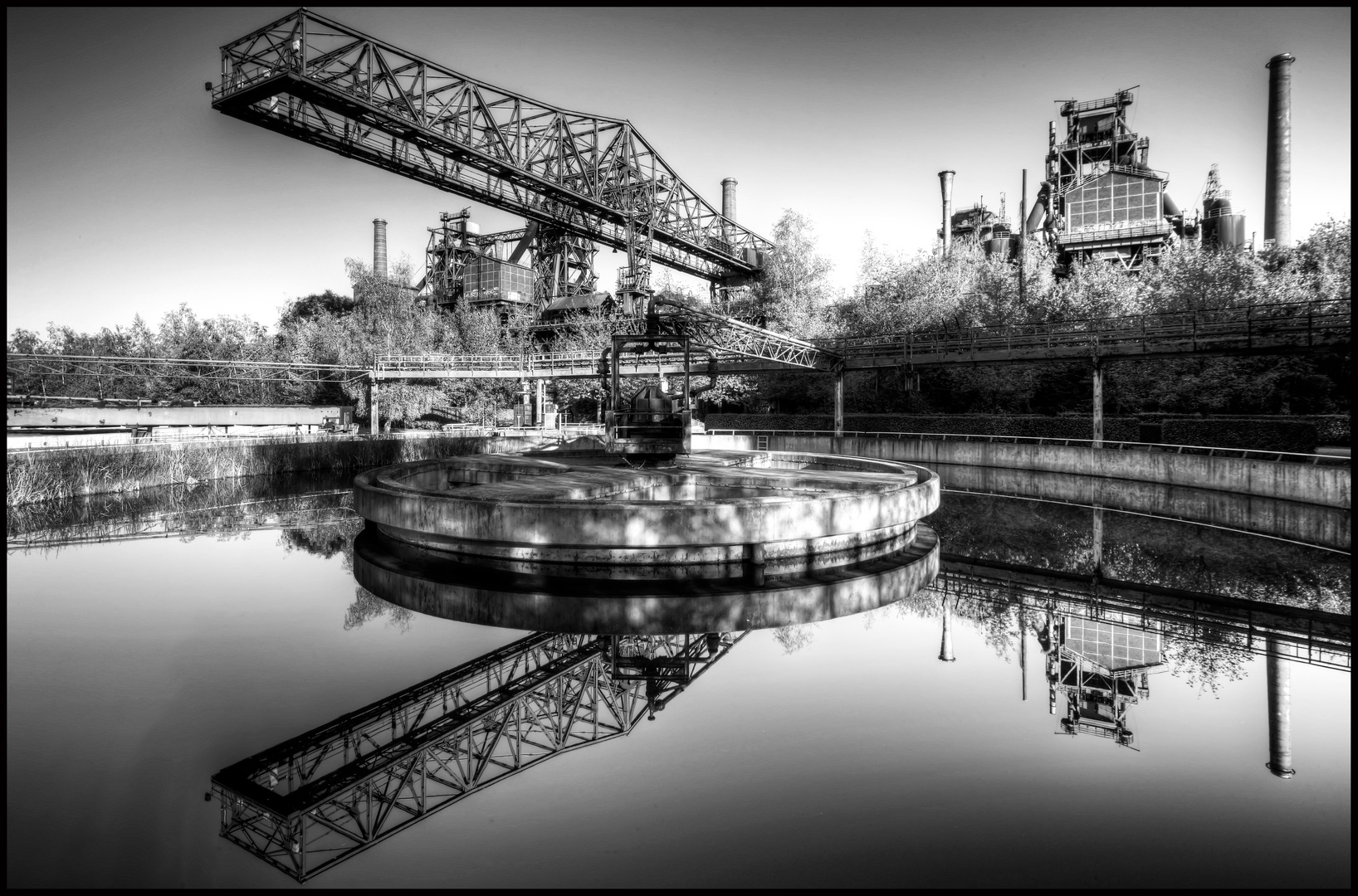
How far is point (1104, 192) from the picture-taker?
5784cm

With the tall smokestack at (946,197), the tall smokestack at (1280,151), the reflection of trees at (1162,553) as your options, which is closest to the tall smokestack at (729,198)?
the tall smokestack at (946,197)

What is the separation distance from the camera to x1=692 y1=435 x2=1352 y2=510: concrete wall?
67.3 feet

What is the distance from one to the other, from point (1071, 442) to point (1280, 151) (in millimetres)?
32761

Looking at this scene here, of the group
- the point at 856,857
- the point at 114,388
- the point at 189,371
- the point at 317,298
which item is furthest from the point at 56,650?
the point at 317,298

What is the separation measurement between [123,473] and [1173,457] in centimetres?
3575

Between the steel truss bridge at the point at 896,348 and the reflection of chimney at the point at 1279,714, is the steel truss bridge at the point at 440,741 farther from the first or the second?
the steel truss bridge at the point at 896,348

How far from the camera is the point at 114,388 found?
44031 mm

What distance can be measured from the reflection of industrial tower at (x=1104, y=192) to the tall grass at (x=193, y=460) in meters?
48.7

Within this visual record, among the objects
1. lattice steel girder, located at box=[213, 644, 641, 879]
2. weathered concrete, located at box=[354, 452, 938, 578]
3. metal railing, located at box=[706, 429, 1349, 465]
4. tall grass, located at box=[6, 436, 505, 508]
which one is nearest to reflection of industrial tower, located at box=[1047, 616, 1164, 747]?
weathered concrete, located at box=[354, 452, 938, 578]

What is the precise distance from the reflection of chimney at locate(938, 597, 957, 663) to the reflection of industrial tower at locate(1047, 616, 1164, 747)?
3.57ft

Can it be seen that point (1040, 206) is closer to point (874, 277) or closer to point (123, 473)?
point (874, 277)

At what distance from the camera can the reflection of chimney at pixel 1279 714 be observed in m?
6.35

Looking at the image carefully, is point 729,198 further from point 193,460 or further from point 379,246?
point 193,460

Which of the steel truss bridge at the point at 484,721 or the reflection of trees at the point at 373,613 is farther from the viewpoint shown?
the reflection of trees at the point at 373,613
